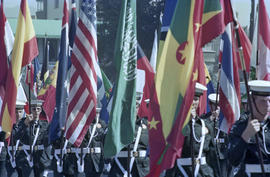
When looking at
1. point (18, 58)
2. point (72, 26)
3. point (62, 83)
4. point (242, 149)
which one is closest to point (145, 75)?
point (72, 26)

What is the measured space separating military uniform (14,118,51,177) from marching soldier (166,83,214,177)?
18.9 ft

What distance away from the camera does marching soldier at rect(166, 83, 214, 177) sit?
8180 millimetres

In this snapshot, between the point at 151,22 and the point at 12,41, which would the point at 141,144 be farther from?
the point at 151,22

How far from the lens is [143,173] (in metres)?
10.5

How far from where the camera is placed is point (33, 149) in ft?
45.3

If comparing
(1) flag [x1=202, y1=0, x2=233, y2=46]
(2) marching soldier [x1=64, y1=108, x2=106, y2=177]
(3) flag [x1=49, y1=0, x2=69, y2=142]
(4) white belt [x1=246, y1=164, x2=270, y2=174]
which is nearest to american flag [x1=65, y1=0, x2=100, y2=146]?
(3) flag [x1=49, y1=0, x2=69, y2=142]

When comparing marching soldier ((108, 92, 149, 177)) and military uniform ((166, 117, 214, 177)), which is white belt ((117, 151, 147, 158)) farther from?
military uniform ((166, 117, 214, 177))

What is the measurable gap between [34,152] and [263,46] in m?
5.14

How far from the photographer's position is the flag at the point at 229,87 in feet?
29.1

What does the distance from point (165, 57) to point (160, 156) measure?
90cm

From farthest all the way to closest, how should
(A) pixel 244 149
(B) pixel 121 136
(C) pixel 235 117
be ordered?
(C) pixel 235 117 < (B) pixel 121 136 < (A) pixel 244 149

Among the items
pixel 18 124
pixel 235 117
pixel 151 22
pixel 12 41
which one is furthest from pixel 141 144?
pixel 151 22

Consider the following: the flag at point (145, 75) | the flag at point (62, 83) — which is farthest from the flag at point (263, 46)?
the flag at point (62, 83)

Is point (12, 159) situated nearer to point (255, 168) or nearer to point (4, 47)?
point (4, 47)
